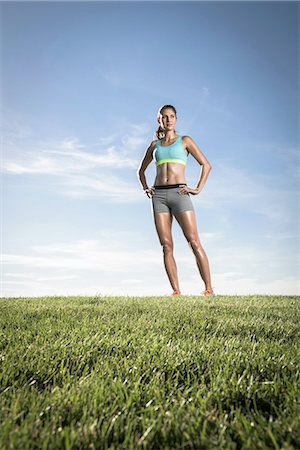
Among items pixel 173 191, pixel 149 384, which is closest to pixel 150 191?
pixel 173 191

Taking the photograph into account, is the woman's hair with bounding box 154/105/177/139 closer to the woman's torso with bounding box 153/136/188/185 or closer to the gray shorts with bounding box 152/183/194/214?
the woman's torso with bounding box 153/136/188/185

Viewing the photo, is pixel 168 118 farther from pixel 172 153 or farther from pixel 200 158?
pixel 200 158

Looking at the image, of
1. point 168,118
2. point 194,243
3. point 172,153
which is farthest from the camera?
point 168,118

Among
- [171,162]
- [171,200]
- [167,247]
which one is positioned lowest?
[167,247]

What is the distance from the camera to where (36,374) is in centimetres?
188

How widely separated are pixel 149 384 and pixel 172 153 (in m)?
5.15

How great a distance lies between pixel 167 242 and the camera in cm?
651

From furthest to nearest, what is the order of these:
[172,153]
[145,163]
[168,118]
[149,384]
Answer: [145,163] < [168,118] < [172,153] < [149,384]

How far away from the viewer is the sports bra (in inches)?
254

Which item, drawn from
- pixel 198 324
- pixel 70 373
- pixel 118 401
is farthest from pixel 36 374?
pixel 198 324

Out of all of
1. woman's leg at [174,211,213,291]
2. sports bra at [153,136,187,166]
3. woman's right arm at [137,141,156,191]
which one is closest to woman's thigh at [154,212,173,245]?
woman's leg at [174,211,213,291]

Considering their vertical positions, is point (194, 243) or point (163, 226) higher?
point (163, 226)

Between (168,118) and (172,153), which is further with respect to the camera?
(168,118)

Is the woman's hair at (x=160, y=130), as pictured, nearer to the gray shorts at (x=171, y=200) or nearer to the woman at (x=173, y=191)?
the woman at (x=173, y=191)
